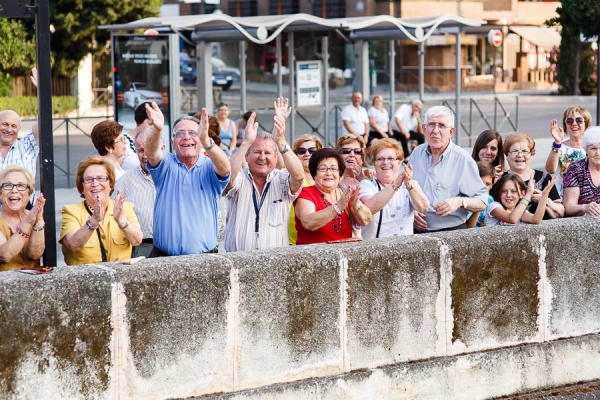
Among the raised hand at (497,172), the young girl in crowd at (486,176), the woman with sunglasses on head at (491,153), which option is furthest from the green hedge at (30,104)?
the young girl in crowd at (486,176)

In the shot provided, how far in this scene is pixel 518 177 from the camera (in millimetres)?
7957

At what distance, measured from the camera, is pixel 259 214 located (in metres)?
6.68

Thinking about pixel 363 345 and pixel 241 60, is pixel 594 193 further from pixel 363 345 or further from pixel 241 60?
pixel 241 60

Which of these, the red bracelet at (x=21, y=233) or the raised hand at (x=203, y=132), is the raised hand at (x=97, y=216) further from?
the raised hand at (x=203, y=132)

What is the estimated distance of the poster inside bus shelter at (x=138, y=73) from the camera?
1814 centimetres

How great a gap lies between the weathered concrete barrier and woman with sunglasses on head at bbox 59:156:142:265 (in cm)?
74

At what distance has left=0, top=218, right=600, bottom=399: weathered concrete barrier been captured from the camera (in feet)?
17.2

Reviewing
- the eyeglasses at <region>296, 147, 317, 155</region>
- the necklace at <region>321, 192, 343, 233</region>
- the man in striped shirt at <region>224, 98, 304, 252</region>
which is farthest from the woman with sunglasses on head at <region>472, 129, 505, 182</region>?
the man in striped shirt at <region>224, 98, 304, 252</region>

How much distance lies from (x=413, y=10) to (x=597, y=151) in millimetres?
48516

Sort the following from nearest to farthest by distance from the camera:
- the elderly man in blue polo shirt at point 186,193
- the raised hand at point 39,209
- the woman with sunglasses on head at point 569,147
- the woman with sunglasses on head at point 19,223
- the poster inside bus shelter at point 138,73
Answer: the raised hand at point 39,209 < the woman with sunglasses on head at point 19,223 < the elderly man in blue polo shirt at point 186,193 < the woman with sunglasses on head at point 569,147 < the poster inside bus shelter at point 138,73

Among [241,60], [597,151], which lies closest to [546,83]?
[241,60]

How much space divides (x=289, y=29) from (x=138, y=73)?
328 centimetres

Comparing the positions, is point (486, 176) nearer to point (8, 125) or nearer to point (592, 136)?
point (592, 136)

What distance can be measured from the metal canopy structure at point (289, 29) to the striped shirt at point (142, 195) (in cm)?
1102
